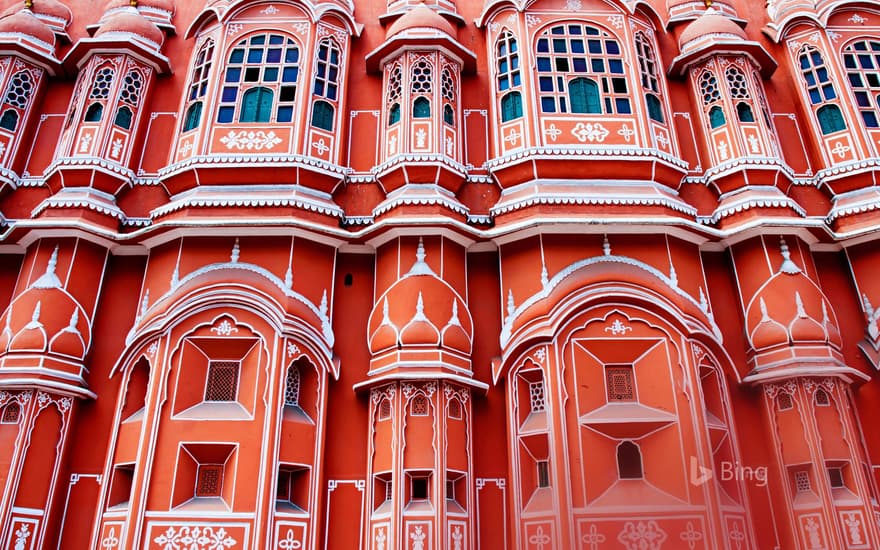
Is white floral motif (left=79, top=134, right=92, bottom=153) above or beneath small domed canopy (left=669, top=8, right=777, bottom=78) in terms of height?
beneath

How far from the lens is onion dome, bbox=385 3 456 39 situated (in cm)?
1355

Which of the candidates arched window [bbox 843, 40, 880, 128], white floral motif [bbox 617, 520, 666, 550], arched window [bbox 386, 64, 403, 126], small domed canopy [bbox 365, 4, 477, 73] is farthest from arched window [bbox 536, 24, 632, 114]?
white floral motif [bbox 617, 520, 666, 550]

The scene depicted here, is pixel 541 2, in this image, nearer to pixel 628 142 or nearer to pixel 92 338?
pixel 628 142

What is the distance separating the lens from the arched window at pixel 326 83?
12859mm

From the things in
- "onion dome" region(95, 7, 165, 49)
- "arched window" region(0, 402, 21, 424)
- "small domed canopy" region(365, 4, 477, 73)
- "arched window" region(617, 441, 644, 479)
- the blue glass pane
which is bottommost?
"arched window" region(617, 441, 644, 479)

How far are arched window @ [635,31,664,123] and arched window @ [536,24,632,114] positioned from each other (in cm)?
49

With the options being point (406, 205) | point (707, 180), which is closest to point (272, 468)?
point (406, 205)

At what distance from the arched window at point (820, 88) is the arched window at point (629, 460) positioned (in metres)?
7.95

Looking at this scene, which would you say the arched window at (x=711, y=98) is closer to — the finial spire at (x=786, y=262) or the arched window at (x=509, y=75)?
the finial spire at (x=786, y=262)

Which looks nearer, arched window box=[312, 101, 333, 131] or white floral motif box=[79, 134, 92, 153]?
white floral motif box=[79, 134, 92, 153]

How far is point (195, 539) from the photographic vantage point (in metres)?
9.21

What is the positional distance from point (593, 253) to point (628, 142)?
2.53 metres

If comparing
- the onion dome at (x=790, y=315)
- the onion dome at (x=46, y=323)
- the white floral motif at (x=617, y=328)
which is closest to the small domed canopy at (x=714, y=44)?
the onion dome at (x=790, y=315)

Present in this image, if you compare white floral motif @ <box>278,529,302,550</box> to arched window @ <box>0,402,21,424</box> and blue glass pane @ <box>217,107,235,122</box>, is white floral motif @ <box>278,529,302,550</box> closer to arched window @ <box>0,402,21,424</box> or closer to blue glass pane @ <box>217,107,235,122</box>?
arched window @ <box>0,402,21,424</box>
